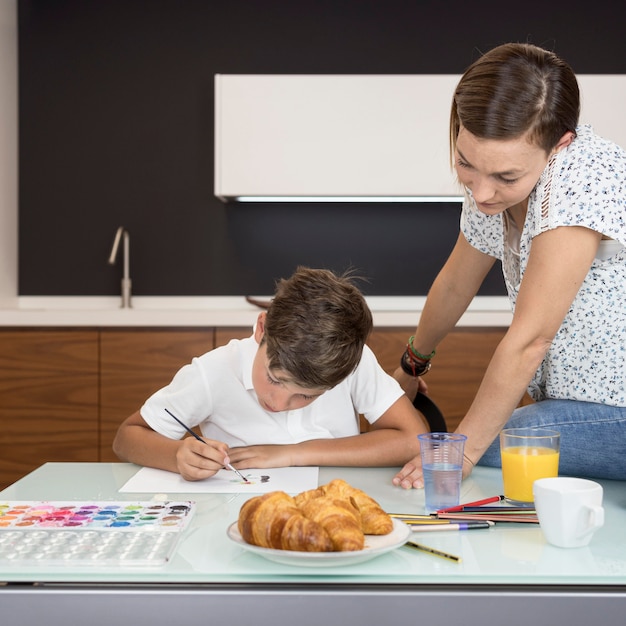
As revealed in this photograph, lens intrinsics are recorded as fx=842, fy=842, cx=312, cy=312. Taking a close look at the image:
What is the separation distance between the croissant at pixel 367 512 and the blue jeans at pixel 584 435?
0.58 meters

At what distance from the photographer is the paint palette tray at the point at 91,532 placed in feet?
3.08

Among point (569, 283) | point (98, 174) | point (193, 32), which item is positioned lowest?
point (569, 283)

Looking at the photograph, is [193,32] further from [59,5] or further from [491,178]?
[491,178]

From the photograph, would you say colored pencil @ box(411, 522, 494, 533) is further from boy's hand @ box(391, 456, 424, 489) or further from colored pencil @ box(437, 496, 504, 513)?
boy's hand @ box(391, 456, 424, 489)

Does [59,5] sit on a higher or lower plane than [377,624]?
higher

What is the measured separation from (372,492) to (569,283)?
0.48 m

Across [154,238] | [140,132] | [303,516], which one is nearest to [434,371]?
[154,238]

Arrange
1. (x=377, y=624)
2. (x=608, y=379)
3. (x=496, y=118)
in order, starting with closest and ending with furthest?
(x=377, y=624) < (x=496, y=118) < (x=608, y=379)

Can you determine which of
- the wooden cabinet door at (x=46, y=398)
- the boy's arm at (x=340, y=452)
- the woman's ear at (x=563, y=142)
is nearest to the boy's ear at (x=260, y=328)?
the boy's arm at (x=340, y=452)

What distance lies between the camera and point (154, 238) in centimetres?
406

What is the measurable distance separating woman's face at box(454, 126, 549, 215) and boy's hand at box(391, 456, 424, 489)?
480mm

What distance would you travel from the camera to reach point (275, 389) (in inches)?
62.2

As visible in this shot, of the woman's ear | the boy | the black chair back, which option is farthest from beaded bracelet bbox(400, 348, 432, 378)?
the woman's ear

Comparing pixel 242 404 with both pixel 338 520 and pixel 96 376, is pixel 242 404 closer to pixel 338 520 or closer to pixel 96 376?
pixel 338 520
